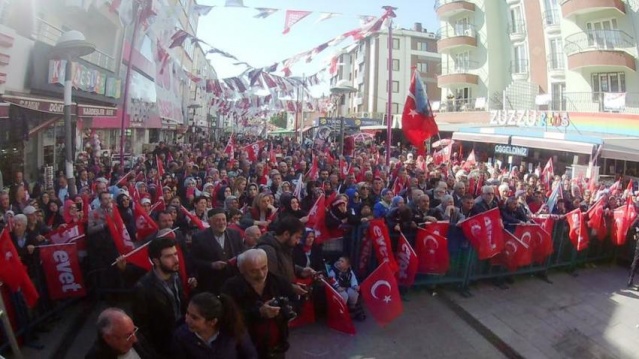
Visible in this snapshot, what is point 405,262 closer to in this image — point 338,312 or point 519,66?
point 338,312

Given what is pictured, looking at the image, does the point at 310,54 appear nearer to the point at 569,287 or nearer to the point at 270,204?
the point at 270,204

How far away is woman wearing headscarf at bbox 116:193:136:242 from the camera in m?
6.14

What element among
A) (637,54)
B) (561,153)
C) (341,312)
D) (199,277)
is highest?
(637,54)

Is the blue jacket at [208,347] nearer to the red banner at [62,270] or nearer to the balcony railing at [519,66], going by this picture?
the red banner at [62,270]

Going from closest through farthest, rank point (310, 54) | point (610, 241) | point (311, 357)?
1. point (311, 357)
2. point (610, 241)
3. point (310, 54)

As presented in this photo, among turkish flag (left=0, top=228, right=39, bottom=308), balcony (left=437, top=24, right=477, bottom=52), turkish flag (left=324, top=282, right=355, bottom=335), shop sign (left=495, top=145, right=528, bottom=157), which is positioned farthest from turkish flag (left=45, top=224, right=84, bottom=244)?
balcony (left=437, top=24, right=477, bottom=52)

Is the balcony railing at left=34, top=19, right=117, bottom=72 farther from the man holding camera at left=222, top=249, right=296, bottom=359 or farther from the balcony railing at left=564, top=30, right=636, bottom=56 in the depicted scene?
the balcony railing at left=564, top=30, right=636, bottom=56

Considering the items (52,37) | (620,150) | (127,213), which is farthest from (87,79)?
(620,150)

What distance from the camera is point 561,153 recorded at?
763 inches

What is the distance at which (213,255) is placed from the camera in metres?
4.59

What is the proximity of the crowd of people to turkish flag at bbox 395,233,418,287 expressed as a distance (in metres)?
0.21

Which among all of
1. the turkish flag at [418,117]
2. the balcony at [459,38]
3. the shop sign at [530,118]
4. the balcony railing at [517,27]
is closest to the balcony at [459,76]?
the balcony at [459,38]

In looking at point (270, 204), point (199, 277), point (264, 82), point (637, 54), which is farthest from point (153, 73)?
point (637, 54)

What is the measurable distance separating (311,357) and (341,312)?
728 millimetres
